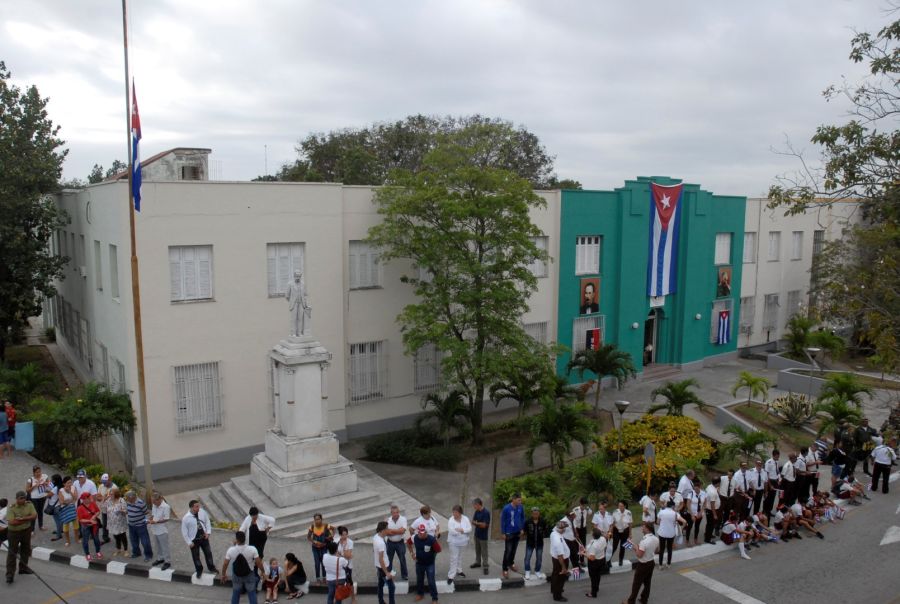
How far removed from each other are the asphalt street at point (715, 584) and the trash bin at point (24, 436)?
5608 mm

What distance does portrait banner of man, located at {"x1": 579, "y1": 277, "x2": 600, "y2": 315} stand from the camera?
2600 centimetres

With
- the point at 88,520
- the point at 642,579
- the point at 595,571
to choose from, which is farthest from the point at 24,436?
the point at 642,579

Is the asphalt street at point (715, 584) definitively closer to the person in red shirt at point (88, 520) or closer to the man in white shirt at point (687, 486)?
the person in red shirt at point (88, 520)

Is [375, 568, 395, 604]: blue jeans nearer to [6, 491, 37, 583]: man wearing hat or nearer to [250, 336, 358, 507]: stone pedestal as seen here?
[250, 336, 358, 507]: stone pedestal

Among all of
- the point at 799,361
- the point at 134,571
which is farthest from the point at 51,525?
the point at 799,361

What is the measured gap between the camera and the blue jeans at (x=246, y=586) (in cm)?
1024

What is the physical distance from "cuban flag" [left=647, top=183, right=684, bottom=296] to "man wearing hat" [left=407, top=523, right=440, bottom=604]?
19662 mm

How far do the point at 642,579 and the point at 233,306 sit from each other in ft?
40.7

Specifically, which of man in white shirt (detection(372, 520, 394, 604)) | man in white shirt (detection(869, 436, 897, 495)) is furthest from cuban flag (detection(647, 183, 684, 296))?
man in white shirt (detection(372, 520, 394, 604))

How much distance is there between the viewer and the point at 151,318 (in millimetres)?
Result: 17312

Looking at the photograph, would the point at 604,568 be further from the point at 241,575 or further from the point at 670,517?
the point at 241,575

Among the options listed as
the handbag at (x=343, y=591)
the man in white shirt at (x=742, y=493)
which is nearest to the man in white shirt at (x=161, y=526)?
the handbag at (x=343, y=591)

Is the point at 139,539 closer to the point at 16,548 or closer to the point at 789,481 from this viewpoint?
the point at 16,548

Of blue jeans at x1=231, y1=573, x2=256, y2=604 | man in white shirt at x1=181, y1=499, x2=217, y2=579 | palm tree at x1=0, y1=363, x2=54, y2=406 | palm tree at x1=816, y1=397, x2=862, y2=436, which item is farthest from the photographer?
palm tree at x1=0, y1=363, x2=54, y2=406
